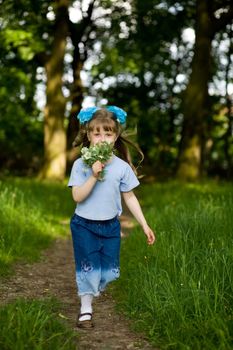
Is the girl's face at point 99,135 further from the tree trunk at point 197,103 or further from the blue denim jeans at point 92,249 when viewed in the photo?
the tree trunk at point 197,103

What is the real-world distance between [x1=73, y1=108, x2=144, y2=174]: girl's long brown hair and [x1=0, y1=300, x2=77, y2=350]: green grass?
1419 millimetres

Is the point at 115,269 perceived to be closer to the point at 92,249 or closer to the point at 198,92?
the point at 92,249

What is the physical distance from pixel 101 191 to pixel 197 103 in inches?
441

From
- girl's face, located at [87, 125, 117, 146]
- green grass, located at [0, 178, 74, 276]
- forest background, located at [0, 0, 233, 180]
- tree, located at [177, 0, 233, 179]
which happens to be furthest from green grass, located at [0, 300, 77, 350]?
tree, located at [177, 0, 233, 179]

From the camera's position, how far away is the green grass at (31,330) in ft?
11.2

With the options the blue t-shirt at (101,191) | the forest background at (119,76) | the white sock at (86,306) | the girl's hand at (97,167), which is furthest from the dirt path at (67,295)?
the forest background at (119,76)

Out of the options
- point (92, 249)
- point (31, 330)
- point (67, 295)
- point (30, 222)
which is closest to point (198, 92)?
point (30, 222)

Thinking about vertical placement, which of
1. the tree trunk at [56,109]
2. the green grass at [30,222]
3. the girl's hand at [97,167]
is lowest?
the green grass at [30,222]

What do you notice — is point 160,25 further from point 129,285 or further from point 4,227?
point 129,285

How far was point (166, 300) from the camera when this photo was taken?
4164 millimetres

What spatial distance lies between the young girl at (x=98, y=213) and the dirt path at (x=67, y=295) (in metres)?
0.24

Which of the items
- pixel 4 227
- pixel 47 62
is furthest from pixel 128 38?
pixel 4 227

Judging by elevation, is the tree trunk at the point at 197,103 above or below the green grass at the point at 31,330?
above

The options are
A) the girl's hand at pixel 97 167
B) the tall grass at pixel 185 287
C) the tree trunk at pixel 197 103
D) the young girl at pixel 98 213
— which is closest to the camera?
the tall grass at pixel 185 287
